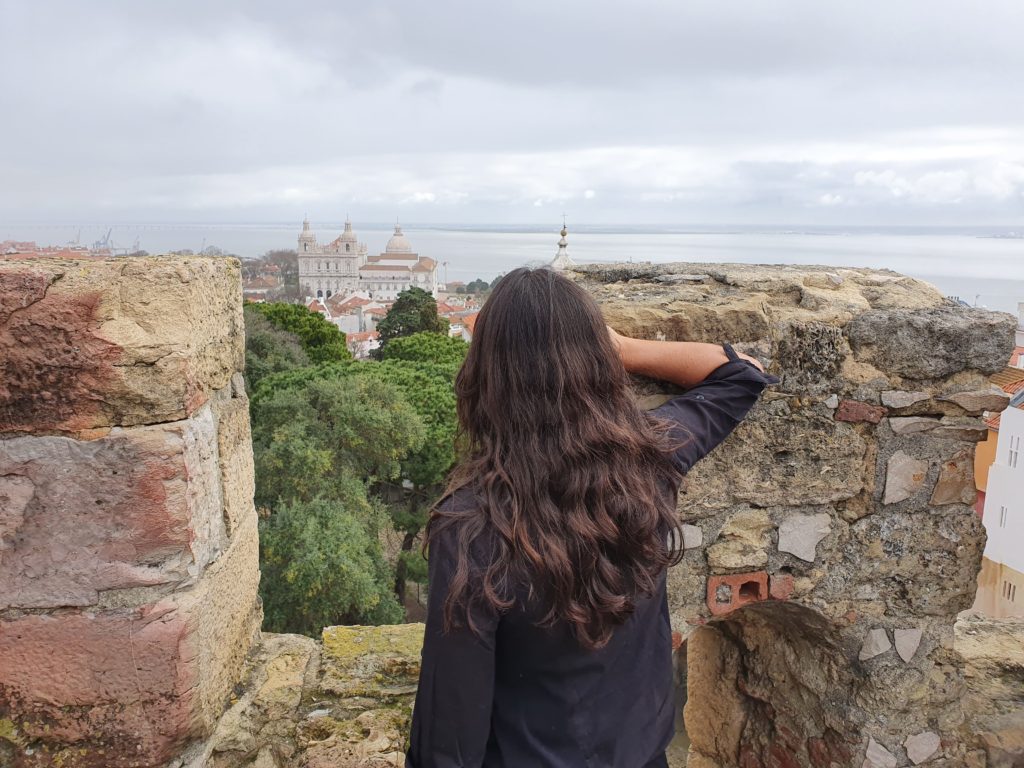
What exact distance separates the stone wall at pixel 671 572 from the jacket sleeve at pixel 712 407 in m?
0.37

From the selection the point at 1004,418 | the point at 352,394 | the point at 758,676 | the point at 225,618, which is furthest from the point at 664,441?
the point at 352,394

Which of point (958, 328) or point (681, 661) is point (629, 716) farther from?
point (681, 661)

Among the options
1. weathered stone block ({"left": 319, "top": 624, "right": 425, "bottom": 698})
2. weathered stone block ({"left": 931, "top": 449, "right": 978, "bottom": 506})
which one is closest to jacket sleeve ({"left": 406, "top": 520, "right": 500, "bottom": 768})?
weathered stone block ({"left": 319, "top": 624, "right": 425, "bottom": 698})

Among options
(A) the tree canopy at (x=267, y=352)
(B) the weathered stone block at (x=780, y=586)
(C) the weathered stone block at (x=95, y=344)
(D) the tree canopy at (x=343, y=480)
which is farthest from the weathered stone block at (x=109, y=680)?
(A) the tree canopy at (x=267, y=352)

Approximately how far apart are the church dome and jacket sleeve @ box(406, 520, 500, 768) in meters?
110

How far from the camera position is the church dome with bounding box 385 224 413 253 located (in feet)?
361

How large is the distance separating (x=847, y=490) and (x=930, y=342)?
1.61 feet

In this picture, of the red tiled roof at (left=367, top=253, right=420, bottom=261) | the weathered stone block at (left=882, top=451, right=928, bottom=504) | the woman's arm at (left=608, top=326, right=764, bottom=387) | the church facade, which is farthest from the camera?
the red tiled roof at (left=367, top=253, right=420, bottom=261)

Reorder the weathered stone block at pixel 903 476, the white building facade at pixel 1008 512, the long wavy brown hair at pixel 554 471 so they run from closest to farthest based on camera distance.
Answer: the long wavy brown hair at pixel 554 471 → the weathered stone block at pixel 903 476 → the white building facade at pixel 1008 512

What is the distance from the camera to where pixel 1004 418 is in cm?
973

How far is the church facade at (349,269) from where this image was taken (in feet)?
321

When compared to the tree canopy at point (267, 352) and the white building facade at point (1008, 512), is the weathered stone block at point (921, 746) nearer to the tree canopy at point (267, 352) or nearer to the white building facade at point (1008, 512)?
the white building facade at point (1008, 512)

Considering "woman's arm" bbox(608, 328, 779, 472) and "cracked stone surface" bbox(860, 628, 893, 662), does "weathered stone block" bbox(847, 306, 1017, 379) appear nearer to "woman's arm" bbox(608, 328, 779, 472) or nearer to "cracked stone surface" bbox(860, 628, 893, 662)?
"woman's arm" bbox(608, 328, 779, 472)

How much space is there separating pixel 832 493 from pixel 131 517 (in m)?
1.91
